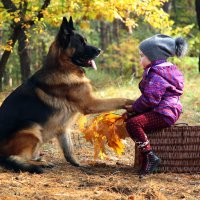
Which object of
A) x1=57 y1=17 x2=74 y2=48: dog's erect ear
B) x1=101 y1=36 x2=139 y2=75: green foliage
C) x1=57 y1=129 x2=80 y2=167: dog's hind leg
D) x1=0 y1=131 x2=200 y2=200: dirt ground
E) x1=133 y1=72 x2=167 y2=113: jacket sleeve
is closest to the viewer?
x1=0 y1=131 x2=200 y2=200: dirt ground

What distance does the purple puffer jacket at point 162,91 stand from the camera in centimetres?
504

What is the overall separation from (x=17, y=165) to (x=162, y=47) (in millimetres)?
2101

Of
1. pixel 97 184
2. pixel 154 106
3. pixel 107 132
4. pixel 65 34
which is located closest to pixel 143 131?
pixel 154 106

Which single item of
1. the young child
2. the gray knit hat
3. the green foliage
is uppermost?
the gray knit hat

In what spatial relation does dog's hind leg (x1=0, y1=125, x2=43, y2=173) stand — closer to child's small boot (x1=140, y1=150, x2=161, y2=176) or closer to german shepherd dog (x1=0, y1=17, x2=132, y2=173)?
german shepherd dog (x1=0, y1=17, x2=132, y2=173)

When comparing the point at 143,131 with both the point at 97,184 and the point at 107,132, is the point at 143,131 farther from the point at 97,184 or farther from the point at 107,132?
the point at 97,184

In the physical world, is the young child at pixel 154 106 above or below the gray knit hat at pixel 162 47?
below

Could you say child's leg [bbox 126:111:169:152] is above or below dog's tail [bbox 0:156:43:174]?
above

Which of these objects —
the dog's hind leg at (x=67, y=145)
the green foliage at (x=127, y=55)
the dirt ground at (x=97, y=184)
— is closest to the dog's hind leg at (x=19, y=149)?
the dirt ground at (x=97, y=184)

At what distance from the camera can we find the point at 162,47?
5273 millimetres

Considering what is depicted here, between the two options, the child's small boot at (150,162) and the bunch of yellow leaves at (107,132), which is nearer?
the child's small boot at (150,162)

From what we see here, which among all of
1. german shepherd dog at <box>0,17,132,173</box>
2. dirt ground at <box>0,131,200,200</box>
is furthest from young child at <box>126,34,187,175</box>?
german shepherd dog at <box>0,17,132,173</box>

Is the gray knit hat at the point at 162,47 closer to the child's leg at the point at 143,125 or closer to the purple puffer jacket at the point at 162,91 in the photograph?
the purple puffer jacket at the point at 162,91

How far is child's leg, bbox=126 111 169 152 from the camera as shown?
5.08 meters
